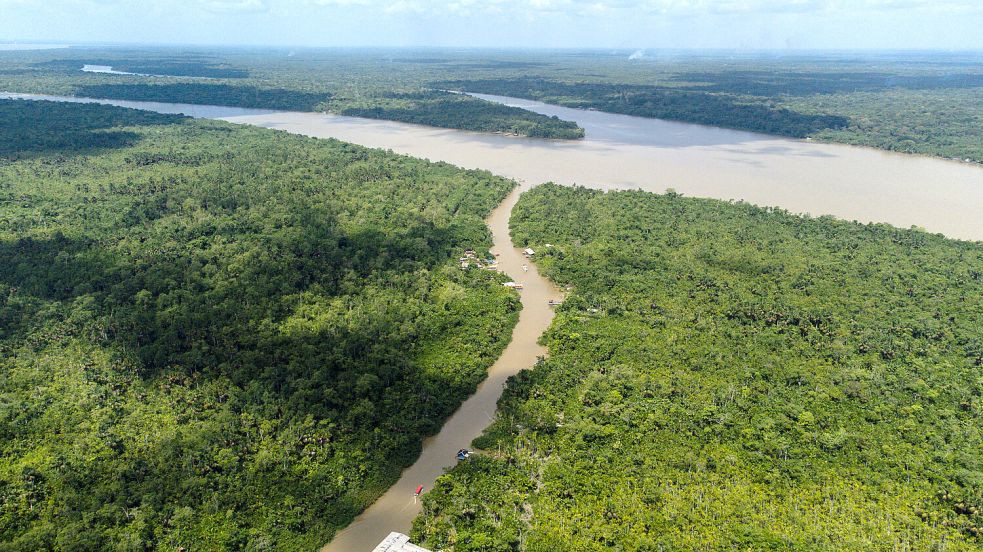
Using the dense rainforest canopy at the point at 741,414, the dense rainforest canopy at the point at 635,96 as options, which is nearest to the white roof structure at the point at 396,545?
the dense rainforest canopy at the point at 741,414

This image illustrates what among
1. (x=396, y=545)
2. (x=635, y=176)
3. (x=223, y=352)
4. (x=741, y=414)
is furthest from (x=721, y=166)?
(x=396, y=545)

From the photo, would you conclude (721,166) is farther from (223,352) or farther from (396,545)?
(396,545)

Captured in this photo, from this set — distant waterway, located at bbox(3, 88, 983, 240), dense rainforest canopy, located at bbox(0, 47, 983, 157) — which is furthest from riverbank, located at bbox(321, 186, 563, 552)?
dense rainforest canopy, located at bbox(0, 47, 983, 157)

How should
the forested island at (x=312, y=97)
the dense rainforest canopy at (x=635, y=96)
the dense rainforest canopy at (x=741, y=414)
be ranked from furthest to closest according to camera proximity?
the forested island at (x=312, y=97) → the dense rainforest canopy at (x=635, y=96) → the dense rainforest canopy at (x=741, y=414)

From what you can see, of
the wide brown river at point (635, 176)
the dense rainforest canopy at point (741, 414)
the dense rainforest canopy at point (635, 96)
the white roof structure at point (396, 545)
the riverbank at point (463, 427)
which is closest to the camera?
the white roof structure at point (396, 545)

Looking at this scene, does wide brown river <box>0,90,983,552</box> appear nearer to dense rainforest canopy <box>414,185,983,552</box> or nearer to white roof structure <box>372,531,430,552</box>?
white roof structure <box>372,531,430,552</box>

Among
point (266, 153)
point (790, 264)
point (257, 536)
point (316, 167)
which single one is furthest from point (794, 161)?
point (257, 536)

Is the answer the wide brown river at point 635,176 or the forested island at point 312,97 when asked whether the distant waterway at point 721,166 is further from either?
the forested island at point 312,97
